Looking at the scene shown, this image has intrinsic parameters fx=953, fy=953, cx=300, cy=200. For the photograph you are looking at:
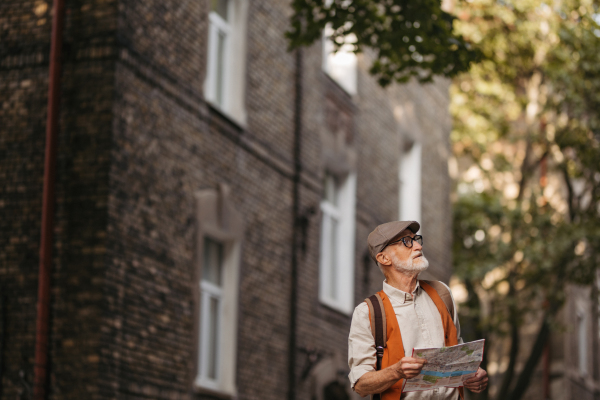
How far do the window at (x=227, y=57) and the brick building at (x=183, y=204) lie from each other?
27 mm

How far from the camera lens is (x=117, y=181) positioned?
10016 mm

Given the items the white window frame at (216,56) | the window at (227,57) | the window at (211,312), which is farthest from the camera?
the window at (227,57)

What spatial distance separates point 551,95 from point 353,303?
338 inches

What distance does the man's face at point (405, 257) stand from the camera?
177 inches

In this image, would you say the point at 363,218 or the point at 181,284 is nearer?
the point at 181,284

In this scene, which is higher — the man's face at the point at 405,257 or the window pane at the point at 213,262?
the window pane at the point at 213,262

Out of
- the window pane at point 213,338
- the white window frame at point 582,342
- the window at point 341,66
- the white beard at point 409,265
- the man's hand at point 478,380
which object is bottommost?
the man's hand at point 478,380

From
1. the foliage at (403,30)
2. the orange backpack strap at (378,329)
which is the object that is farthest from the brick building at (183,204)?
the orange backpack strap at (378,329)

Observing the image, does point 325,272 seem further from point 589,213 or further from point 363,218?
point 589,213

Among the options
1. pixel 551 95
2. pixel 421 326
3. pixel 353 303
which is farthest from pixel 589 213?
pixel 421 326

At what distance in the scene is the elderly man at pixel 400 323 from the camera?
4.25 meters

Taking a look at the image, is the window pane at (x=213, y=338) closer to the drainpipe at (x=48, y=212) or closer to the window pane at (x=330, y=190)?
the drainpipe at (x=48, y=212)

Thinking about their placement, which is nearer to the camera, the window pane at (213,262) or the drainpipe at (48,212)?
the drainpipe at (48,212)

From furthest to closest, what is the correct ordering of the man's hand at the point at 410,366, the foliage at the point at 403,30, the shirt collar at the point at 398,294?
the foliage at the point at 403,30 < the shirt collar at the point at 398,294 < the man's hand at the point at 410,366
